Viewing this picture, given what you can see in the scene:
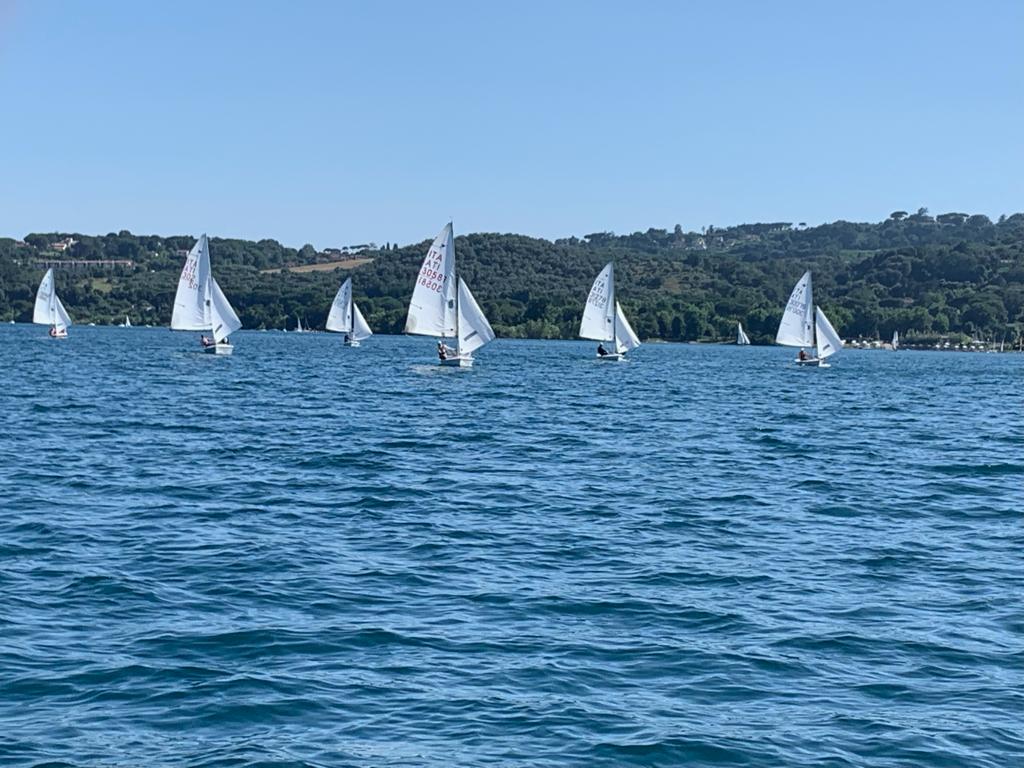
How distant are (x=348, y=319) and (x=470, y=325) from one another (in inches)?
2611

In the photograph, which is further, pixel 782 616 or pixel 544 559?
pixel 544 559

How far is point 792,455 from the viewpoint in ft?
122

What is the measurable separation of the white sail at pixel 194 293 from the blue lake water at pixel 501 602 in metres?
52.9

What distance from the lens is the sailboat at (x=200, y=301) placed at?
91.0m

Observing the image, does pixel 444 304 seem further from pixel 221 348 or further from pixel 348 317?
pixel 348 317

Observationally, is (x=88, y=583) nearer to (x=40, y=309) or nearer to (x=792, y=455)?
(x=792, y=455)

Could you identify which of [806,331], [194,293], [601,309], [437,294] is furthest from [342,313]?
[437,294]

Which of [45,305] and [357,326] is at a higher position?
[45,305]

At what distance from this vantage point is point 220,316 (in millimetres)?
94688

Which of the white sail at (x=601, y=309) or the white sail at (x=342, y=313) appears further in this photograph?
the white sail at (x=342, y=313)

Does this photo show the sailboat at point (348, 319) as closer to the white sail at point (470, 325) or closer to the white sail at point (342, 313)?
the white sail at point (342, 313)

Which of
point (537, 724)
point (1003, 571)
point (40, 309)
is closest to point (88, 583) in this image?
point (537, 724)

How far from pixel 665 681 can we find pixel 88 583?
778cm

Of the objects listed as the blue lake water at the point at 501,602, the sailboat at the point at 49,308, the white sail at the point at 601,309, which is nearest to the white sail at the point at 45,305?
the sailboat at the point at 49,308
